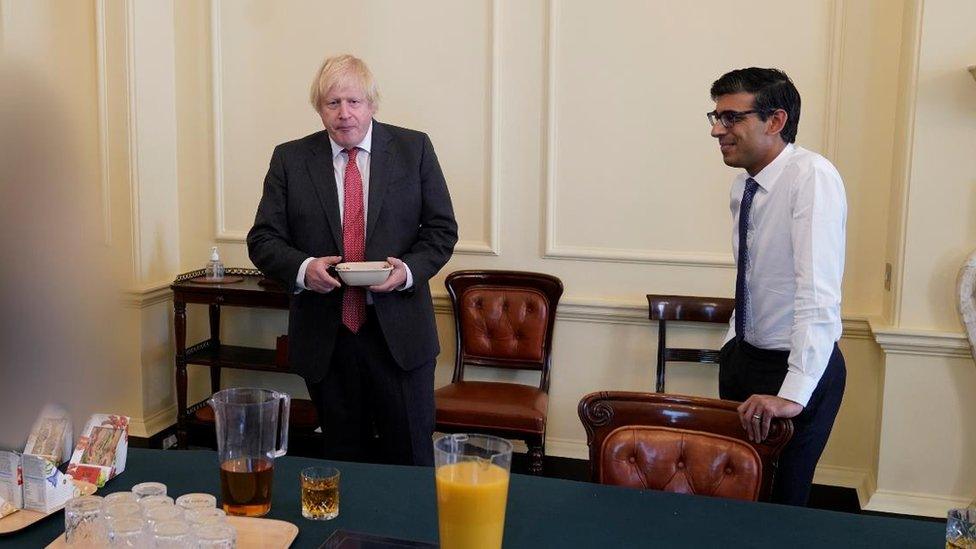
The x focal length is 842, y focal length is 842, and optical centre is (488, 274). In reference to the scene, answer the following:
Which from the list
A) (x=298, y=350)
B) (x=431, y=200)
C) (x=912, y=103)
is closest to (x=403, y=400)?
(x=298, y=350)

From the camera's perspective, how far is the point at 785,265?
77.9 inches

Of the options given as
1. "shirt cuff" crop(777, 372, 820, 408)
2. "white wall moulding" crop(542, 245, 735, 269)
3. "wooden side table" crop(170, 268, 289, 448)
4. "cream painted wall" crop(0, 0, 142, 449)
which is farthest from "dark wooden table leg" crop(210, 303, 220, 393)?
"cream painted wall" crop(0, 0, 142, 449)

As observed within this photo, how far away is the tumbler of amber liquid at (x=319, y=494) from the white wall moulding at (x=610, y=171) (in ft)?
7.79

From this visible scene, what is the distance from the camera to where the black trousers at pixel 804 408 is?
1929 mm

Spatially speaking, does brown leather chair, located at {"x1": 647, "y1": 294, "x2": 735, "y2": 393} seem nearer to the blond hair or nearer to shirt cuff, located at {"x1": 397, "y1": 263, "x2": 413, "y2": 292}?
shirt cuff, located at {"x1": 397, "y1": 263, "x2": 413, "y2": 292}

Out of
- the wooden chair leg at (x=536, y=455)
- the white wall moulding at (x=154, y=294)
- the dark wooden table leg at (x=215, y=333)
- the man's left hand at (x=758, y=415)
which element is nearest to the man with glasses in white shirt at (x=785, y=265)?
the man's left hand at (x=758, y=415)

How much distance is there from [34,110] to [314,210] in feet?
5.61

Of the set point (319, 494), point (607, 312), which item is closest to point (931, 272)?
point (607, 312)

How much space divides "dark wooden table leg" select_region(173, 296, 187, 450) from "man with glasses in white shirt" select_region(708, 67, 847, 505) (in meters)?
2.49

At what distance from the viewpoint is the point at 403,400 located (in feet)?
8.01

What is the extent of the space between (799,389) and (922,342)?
1526 millimetres

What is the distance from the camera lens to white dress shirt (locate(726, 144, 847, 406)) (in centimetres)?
183

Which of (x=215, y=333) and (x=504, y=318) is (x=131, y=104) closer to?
(x=215, y=333)

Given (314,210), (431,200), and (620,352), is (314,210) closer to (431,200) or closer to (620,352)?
(431,200)
